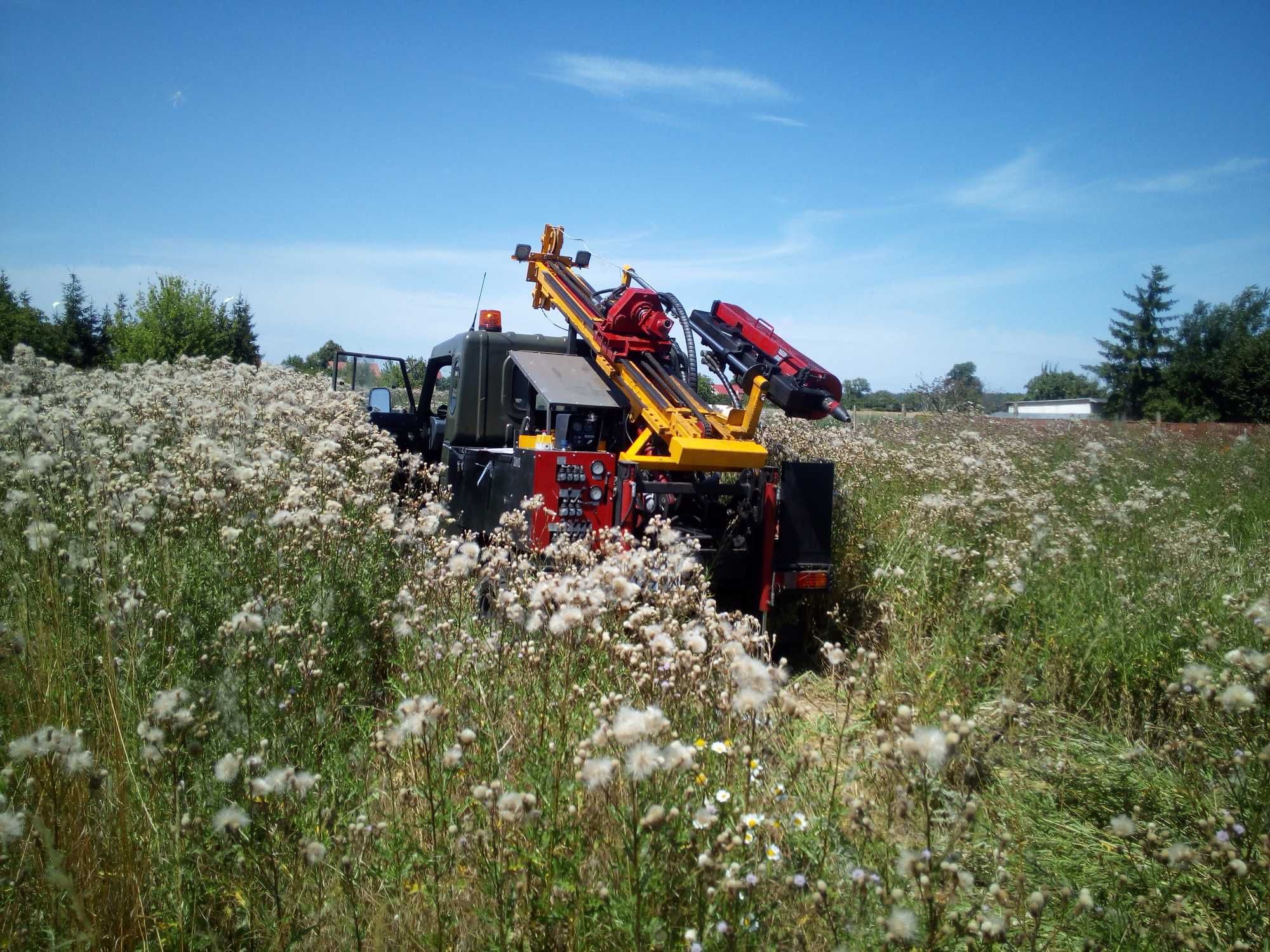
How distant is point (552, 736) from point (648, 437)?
3.51 meters

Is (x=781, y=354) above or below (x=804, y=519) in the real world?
above

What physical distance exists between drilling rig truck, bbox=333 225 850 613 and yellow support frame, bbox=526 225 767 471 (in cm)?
1

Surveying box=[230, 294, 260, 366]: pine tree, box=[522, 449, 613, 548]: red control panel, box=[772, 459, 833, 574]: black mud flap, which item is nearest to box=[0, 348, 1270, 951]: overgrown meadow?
box=[522, 449, 613, 548]: red control panel

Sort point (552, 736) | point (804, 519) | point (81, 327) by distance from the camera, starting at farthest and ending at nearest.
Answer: point (81, 327) < point (804, 519) < point (552, 736)

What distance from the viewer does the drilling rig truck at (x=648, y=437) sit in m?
5.72

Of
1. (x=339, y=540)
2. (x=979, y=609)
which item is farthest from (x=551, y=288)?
(x=979, y=609)

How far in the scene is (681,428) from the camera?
5.75 m

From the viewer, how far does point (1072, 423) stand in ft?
51.1

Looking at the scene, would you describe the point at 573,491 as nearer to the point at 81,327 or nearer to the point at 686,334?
the point at 686,334

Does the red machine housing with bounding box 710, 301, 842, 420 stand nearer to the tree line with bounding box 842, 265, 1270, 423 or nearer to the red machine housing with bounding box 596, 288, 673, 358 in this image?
the red machine housing with bounding box 596, 288, 673, 358

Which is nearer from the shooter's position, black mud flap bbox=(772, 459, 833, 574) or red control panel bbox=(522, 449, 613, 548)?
red control panel bbox=(522, 449, 613, 548)

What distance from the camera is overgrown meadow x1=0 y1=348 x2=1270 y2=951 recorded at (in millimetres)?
2207

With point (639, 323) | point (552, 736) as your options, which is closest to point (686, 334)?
point (639, 323)

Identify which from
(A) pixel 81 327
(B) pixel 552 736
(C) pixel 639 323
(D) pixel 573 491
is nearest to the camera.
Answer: (B) pixel 552 736
